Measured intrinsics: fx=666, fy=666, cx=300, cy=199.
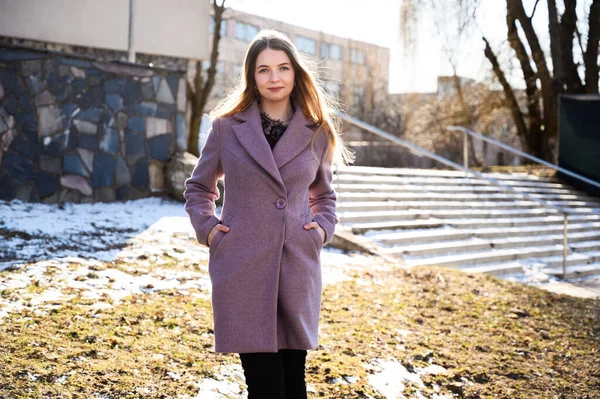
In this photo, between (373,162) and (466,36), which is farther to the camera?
(373,162)

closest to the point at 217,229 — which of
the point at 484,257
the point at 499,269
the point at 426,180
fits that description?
the point at 499,269

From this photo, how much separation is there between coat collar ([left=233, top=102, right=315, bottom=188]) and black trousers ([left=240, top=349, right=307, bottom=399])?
2.14ft

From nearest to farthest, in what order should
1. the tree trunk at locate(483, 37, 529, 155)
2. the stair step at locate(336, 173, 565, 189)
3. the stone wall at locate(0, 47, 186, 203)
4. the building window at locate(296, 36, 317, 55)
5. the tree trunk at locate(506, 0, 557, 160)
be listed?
the stone wall at locate(0, 47, 186, 203), the stair step at locate(336, 173, 565, 189), the tree trunk at locate(506, 0, 557, 160), the tree trunk at locate(483, 37, 529, 155), the building window at locate(296, 36, 317, 55)

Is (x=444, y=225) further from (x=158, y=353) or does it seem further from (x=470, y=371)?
(x=158, y=353)

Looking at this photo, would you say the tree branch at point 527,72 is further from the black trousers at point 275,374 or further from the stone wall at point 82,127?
the black trousers at point 275,374

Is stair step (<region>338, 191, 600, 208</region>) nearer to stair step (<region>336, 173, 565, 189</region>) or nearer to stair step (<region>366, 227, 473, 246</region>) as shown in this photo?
stair step (<region>336, 173, 565, 189</region>)

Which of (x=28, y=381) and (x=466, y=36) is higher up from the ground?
(x=466, y=36)

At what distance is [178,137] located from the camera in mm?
9188

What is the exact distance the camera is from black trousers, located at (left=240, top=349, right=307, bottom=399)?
2361 millimetres

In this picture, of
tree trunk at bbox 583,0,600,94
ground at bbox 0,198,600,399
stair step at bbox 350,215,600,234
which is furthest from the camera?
tree trunk at bbox 583,0,600,94

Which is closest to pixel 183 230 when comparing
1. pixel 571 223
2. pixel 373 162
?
pixel 571 223

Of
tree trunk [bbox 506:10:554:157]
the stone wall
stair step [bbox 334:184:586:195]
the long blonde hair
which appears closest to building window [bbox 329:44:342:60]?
tree trunk [bbox 506:10:554:157]

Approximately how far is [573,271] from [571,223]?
7.80 ft

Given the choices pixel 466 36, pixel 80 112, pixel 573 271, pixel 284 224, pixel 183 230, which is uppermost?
pixel 466 36
